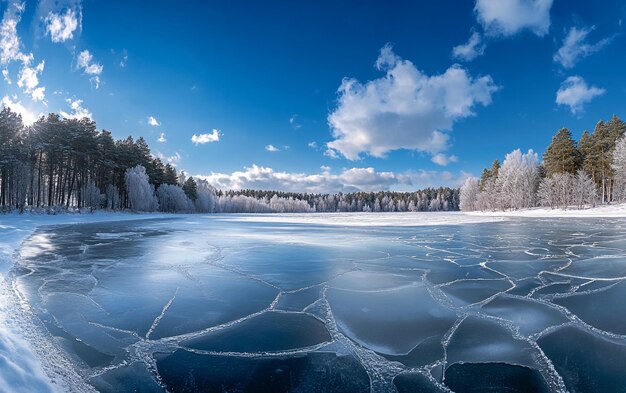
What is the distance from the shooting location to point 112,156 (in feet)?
168

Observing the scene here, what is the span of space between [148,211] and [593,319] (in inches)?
Answer: 2403

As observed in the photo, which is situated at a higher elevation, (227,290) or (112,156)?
(112,156)

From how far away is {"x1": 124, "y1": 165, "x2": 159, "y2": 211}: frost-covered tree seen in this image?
172 ft

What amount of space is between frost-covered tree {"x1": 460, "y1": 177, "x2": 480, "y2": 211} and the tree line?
19.4 m

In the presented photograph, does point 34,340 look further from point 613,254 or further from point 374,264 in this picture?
point 613,254

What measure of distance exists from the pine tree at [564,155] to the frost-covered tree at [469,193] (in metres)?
31.6

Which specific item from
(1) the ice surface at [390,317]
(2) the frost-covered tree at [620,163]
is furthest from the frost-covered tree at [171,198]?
(2) the frost-covered tree at [620,163]

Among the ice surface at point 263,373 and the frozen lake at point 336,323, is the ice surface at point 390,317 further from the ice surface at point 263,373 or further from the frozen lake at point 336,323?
the ice surface at point 263,373

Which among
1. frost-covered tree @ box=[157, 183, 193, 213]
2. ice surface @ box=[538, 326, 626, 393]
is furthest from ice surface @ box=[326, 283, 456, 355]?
frost-covered tree @ box=[157, 183, 193, 213]

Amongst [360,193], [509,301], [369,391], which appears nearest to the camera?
[369,391]

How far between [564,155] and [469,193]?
115 feet

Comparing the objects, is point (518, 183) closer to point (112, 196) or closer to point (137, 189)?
point (137, 189)

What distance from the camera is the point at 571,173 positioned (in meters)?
51.1

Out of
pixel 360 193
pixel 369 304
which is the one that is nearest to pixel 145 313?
pixel 369 304
